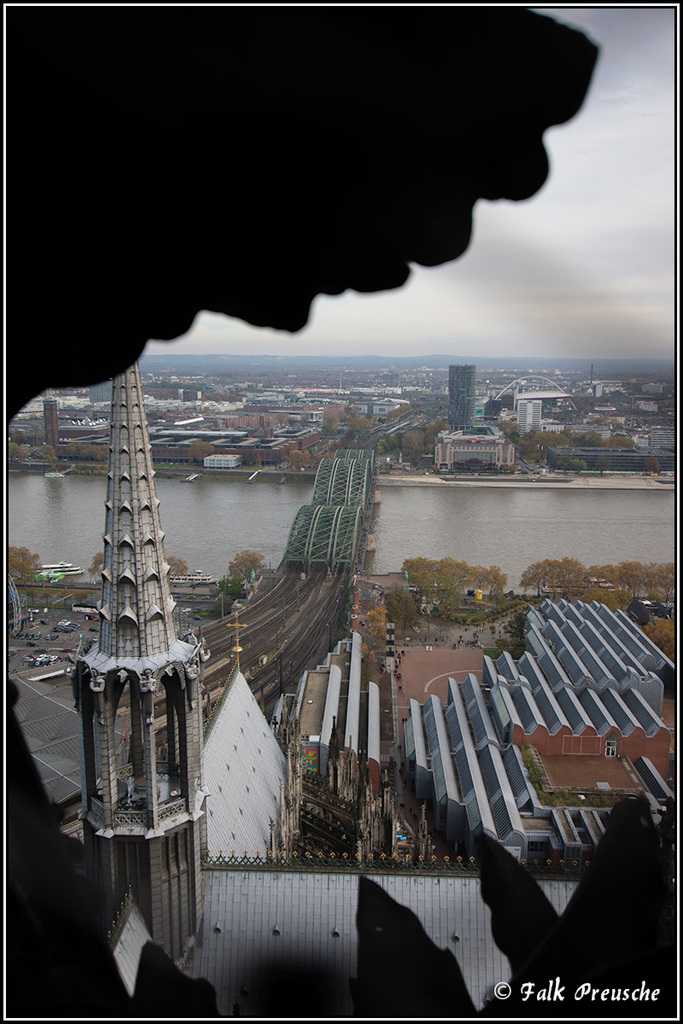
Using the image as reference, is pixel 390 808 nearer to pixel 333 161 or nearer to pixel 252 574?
pixel 333 161

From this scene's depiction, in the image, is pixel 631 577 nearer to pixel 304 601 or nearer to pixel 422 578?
pixel 422 578

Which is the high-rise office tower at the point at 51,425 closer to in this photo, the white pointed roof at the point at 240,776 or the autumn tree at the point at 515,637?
the autumn tree at the point at 515,637

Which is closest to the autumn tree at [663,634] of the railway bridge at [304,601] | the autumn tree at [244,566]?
the railway bridge at [304,601]

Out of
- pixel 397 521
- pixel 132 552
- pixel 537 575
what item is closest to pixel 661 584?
pixel 537 575

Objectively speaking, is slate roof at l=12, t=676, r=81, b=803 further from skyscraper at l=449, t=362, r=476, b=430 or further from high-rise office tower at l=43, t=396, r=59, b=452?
skyscraper at l=449, t=362, r=476, b=430

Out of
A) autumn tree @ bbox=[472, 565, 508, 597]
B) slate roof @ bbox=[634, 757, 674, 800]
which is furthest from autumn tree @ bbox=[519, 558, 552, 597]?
slate roof @ bbox=[634, 757, 674, 800]

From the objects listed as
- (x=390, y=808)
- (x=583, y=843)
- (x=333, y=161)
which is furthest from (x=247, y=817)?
(x=333, y=161)
